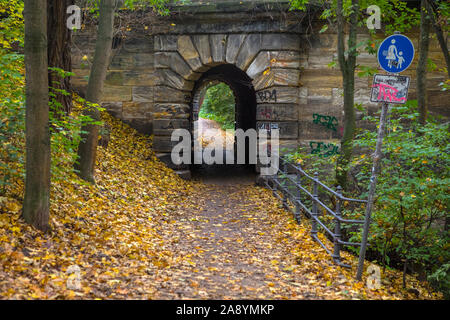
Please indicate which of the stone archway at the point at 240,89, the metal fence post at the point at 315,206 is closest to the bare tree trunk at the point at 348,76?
the metal fence post at the point at 315,206

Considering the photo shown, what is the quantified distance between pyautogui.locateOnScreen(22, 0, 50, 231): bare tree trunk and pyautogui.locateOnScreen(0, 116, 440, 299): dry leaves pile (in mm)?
278

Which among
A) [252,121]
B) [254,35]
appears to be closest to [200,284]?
[254,35]

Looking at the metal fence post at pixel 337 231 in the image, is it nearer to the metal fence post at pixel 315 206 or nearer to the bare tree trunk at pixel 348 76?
the metal fence post at pixel 315 206

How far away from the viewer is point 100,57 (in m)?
7.60

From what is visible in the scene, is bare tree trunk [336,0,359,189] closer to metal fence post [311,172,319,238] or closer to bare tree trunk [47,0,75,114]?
metal fence post [311,172,319,238]

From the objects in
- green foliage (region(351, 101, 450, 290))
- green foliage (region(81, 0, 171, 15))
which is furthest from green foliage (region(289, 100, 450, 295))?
green foliage (region(81, 0, 171, 15))

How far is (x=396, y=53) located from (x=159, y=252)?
4.19 meters

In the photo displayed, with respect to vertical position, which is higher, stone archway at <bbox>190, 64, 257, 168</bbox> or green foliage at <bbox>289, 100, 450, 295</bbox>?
stone archway at <bbox>190, 64, 257, 168</bbox>

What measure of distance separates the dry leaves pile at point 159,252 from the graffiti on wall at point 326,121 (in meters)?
2.91

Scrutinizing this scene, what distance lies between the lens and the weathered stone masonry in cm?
1084

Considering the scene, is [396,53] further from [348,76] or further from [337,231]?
[348,76]

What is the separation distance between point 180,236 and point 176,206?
210cm

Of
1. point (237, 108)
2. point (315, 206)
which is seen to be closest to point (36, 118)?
point (315, 206)

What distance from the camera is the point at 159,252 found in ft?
20.0
